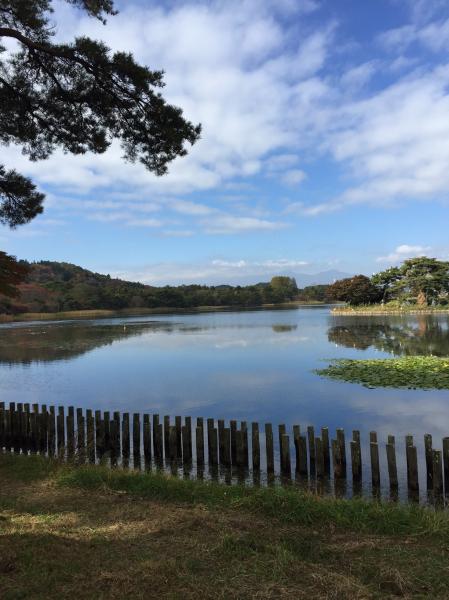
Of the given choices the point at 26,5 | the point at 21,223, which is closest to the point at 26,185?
the point at 21,223

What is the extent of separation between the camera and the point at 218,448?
9.38m

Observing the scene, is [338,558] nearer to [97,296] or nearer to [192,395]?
[192,395]

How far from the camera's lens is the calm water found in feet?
44.0

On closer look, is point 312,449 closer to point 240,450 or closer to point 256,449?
point 256,449

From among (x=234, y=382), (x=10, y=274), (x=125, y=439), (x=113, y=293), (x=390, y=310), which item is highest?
(x=113, y=293)

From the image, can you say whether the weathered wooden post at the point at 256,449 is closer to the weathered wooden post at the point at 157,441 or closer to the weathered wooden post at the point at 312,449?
the weathered wooden post at the point at 312,449

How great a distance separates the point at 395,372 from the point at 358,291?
6163cm

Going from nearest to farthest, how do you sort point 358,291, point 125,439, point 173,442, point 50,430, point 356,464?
→ point 356,464 → point 173,442 → point 125,439 → point 50,430 → point 358,291

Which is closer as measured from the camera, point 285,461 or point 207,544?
point 207,544

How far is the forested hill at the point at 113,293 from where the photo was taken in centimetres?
10725

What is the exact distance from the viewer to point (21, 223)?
30.9 ft

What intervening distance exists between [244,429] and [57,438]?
441 centimetres

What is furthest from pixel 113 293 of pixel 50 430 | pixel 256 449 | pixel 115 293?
pixel 256 449

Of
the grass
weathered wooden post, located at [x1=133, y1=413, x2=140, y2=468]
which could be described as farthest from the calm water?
weathered wooden post, located at [x1=133, y1=413, x2=140, y2=468]
